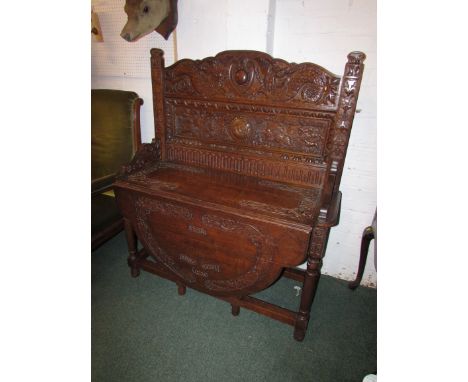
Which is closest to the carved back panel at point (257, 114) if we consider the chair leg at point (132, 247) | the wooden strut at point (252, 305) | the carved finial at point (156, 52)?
the carved finial at point (156, 52)

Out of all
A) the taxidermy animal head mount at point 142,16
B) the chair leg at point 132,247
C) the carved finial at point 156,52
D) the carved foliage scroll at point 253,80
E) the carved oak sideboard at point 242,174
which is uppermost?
the taxidermy animal head mount at point 142,16

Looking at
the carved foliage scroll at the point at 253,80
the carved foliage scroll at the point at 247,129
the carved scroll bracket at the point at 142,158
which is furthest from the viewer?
the carved scroll bracket at the point at 142,158

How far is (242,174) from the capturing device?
1840 millimetres

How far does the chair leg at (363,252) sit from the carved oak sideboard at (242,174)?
17.5 inches

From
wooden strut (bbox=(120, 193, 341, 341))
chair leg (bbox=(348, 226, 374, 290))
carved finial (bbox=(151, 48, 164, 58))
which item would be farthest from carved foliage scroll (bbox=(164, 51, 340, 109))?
chair leg (bbox=(348, 226, 374, 290))

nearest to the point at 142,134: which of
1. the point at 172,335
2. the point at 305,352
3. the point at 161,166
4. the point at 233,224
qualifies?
the point at 161,166

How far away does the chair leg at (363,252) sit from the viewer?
1.79 metres

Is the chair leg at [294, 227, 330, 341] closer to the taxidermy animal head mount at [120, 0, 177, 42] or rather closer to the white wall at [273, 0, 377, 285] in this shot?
the white wall at [273, 0, 377, 285]

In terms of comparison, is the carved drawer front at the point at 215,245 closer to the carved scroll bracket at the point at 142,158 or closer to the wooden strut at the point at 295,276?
the wooden strut at the point at 295,276

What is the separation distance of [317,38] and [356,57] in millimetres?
503

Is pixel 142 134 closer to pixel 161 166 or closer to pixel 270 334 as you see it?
pixel 161 166

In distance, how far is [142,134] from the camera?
2518 mm

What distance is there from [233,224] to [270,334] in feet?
2.98

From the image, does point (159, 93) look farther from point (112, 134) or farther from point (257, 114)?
point (257, 114)
